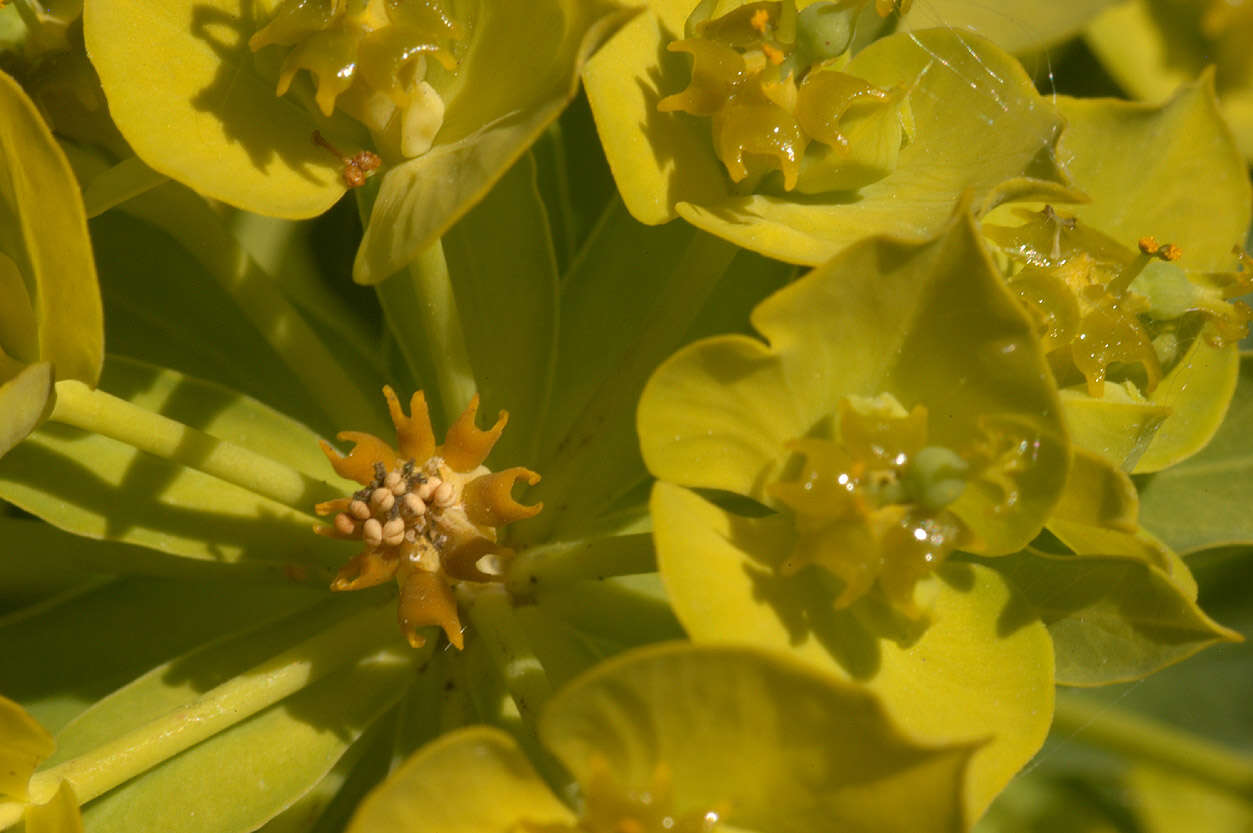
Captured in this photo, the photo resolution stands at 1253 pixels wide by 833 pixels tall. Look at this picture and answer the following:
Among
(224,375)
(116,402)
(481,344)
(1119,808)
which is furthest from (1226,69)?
(116,402)

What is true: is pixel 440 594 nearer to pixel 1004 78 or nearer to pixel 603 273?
pixel 603 273

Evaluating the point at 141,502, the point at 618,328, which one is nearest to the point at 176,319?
the point at 141,502

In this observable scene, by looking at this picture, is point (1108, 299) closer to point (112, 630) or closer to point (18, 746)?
point (18, 746)

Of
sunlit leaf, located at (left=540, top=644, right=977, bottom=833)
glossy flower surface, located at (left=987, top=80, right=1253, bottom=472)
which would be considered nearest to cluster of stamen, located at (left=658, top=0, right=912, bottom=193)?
glossy flower surface, located at (left=987, top=80, right=1253, bottom=472)

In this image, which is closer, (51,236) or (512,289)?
(51,236)

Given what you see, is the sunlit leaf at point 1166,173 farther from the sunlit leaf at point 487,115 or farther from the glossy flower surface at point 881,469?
the sunlit leaf at point 487,115

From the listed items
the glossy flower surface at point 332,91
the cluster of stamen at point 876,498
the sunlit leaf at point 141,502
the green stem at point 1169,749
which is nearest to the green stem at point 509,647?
the sunlit leaf at point 141,502
